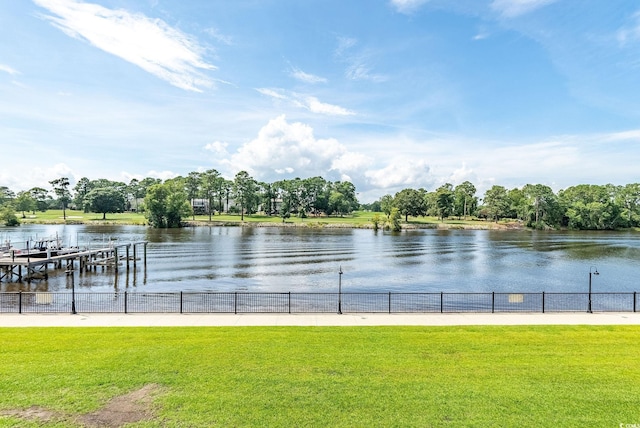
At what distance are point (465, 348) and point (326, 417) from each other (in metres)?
7.40

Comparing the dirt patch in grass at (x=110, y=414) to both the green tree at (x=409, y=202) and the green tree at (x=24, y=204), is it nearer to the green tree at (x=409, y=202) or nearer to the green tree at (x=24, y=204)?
the green tree at (x=409, y=202)

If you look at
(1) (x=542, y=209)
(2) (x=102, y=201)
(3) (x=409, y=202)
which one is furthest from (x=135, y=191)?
(1) (x=542, y=209)

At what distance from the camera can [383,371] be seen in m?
13.0

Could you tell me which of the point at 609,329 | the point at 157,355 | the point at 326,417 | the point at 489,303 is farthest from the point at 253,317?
the point at 489,303

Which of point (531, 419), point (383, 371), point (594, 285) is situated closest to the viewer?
point (531, 419)

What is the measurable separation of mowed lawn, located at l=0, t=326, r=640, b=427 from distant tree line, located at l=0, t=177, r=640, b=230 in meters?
111

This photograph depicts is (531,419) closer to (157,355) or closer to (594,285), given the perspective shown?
(157,355)

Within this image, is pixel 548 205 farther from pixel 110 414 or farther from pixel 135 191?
pixel 135 191

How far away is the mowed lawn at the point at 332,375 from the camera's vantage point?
33.8 ft

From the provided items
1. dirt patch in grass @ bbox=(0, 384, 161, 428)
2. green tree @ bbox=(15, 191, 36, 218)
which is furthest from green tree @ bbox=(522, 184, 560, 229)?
green tree @ bbox=(15, 191, 36, 218)

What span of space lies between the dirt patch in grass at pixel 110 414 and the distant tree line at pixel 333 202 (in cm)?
11547

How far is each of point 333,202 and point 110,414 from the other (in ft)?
532

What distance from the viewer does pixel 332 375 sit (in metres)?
12.6

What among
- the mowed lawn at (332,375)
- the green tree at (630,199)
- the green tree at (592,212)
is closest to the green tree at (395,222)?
the green tree at (592,212)
